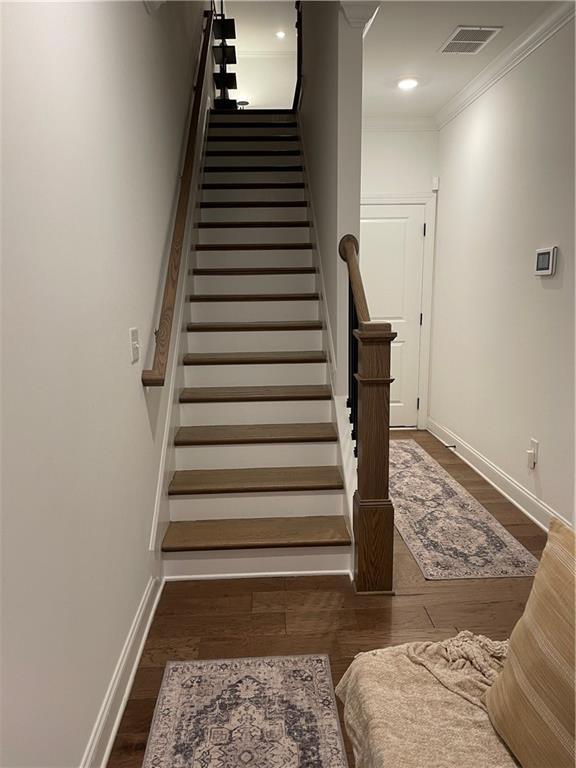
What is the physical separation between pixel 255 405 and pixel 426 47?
2.27m

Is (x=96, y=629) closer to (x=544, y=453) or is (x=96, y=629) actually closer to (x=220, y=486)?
(x=220, y=486)

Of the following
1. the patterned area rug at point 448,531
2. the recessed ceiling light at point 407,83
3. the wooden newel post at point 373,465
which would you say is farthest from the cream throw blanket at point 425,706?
the recessed ceiling light at point 407,83

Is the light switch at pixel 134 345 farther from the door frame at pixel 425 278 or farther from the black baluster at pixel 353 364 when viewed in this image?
the door frame at pixel 425 278

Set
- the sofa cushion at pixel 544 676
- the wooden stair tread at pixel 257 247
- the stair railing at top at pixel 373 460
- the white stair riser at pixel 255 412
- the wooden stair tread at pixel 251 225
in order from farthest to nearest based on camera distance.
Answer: the wooden stair tread at pixel 251 225 → the wooden stair tread at pixel 257 247 → the white stair riser at pixel 255 412 → the stair railing at top at pixel 373 460 → the sofa cushion at pixel 544 676

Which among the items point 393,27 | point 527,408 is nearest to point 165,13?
point 393,27

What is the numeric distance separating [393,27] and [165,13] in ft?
3.97

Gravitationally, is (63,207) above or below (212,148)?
below

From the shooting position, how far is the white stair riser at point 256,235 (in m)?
3.93

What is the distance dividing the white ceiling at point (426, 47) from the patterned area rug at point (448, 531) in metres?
2.62

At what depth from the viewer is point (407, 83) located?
3.68 metres

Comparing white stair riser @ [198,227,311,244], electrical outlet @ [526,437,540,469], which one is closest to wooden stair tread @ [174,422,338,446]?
electrical outlet @ [526,437,540,469]

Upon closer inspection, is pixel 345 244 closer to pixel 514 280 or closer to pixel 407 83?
pixel 514 280

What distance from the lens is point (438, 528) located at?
2924mm

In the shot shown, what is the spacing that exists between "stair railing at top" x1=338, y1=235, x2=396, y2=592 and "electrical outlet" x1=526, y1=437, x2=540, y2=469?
4.03ft
